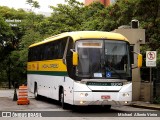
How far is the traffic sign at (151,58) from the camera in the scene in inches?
872

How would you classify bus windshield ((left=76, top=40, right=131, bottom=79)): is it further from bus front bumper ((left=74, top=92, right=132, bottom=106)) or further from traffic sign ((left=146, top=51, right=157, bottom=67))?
traffic sign ((left=146, top=51, right=157, bottom=67))

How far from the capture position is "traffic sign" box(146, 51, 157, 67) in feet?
72.7

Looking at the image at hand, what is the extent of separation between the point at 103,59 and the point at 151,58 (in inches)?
182

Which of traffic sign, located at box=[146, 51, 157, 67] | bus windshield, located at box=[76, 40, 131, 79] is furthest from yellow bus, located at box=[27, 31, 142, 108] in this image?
traffic sign, located at box=[146, 51, 157, 67]

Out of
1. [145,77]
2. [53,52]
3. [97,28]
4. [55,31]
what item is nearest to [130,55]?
[53,52]

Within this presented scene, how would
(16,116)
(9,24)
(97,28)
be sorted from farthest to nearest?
(9,24) < (97,28) < (16,116)

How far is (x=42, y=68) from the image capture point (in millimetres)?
25906

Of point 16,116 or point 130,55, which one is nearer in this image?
point 16,116

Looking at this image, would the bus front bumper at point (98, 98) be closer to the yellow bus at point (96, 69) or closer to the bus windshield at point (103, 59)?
the yellow bus at point (96, 69)

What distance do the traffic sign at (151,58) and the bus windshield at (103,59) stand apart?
11.3ft

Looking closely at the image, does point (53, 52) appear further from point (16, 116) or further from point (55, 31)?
point (55, 31)

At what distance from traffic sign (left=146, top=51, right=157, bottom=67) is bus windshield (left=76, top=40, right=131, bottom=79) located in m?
3.46

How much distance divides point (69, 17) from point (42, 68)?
30.1 metres

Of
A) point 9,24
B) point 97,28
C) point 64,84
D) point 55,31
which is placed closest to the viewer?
point 64,84
